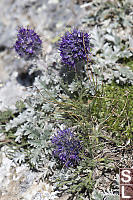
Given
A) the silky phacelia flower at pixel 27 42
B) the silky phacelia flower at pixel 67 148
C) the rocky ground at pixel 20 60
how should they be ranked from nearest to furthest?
the silky phacelia flower at pixel 67 148 < the rocky ground at pixel 20 60 < the silky phacelia flower at pixel 27 42

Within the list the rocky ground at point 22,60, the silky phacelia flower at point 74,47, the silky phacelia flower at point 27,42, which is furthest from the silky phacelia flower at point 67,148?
the silky phacelia flower at point 27,42

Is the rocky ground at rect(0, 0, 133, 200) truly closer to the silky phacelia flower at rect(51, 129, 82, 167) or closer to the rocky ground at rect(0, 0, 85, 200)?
the rocky ground at rect(0, 0, 85, 200)

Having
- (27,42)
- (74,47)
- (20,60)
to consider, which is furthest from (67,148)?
(20,60)

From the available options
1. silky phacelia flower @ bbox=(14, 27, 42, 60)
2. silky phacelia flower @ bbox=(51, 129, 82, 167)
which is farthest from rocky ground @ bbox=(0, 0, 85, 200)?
silky phacelia flower @ bbox=(51, 129, 82, 167)

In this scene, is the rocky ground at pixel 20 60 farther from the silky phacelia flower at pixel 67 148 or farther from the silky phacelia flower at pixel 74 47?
the silky phacelia flower at pixel 74 47

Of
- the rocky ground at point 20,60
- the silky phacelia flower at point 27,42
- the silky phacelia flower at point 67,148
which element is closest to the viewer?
the silky phacelia flower at point 67,148

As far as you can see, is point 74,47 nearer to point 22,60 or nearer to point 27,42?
point 27,42

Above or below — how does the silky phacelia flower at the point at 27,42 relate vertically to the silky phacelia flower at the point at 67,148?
above

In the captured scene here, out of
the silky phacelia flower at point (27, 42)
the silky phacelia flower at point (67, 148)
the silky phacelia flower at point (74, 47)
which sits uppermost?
the silky phacelia flower at point (27, 42)
